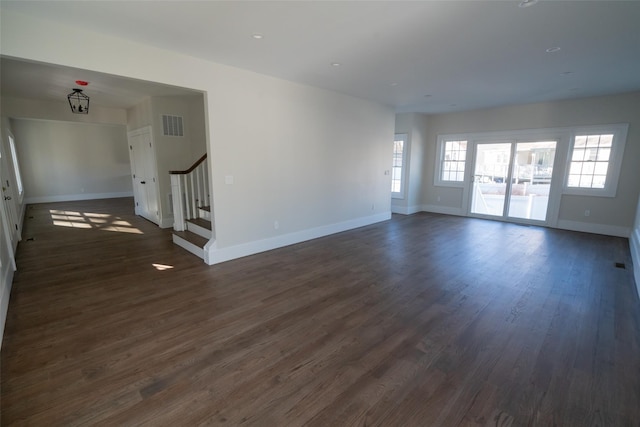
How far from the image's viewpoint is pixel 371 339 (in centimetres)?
240

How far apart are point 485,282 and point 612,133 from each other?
480cm

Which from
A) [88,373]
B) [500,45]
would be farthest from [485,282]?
[88,373]

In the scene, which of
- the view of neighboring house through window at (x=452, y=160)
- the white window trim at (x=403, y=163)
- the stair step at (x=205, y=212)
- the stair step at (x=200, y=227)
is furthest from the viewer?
the white window trim at (x=403, y=163)

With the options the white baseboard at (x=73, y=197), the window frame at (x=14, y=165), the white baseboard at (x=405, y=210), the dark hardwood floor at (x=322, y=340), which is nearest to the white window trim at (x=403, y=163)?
the white baseboard at (x=405, y=210)

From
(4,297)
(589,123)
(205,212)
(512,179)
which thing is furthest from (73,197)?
(589,123)

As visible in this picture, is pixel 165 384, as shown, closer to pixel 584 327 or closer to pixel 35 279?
pixel 35 279

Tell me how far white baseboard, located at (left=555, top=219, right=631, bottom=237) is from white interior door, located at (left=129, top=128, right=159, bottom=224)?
8892 mm

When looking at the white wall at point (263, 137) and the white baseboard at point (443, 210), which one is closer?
the white wall at point (263, 137)

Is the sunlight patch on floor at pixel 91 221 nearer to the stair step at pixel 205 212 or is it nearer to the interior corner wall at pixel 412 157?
the stair step at pixel 205 212

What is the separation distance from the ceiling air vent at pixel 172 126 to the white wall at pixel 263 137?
8.61 ft

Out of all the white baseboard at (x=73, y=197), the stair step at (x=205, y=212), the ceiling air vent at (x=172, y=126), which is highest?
the ceiling air vent at (x=172, y=126)

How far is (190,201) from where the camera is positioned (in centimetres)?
556

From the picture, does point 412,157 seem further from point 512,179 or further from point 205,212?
point 205,212

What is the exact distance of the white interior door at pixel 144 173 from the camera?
6.01 metres
